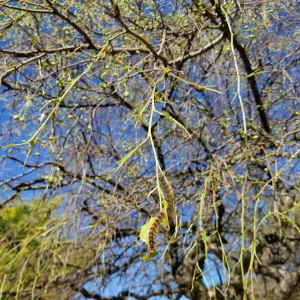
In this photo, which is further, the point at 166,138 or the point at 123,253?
the point at 123,253

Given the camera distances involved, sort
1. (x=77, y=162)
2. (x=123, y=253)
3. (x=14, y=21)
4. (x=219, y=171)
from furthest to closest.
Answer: (x=123, y=253), (x=77, y=162), (x=219, y=171), (x=14, y=21)

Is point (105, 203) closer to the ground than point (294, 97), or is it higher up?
closer to the ground

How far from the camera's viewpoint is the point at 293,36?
10.7 ft

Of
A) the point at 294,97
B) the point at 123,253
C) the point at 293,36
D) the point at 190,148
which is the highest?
the point at 293,36

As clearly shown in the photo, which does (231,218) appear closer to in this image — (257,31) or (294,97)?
(294,97)

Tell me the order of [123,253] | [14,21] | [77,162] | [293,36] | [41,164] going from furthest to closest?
[123,253]
[41,164]
[77,162]
[293,36]
[14,21]

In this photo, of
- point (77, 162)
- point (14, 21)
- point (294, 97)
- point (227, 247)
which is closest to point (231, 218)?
point (227, 247)

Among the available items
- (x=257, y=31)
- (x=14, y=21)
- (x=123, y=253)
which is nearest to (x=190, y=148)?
(x=257, y=31)

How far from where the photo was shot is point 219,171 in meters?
2.96

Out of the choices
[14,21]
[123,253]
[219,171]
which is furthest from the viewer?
[123,253]

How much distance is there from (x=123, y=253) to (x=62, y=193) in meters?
1.05

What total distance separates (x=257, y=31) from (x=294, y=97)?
65 cm

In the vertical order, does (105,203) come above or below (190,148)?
below

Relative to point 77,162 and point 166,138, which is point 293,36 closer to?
point 166,138
